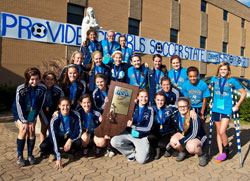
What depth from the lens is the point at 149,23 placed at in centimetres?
1709

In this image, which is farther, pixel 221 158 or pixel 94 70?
pixel 94 70

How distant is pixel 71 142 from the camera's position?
3863 mm

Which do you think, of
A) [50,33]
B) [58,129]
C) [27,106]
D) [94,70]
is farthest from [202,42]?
[27,106]

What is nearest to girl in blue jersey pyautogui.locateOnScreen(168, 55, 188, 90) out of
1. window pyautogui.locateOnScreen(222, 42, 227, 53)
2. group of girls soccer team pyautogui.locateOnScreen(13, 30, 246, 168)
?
group of girls soccer team pyautogui.locateOnScreen(13, 30, 246, 168)

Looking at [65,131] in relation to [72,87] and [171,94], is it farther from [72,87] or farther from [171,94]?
[171,94]

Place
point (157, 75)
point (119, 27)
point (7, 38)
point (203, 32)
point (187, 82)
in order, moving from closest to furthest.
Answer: point (187, 82), point (157, 75), point (7, 38), point (119, 27), point (203, 32)

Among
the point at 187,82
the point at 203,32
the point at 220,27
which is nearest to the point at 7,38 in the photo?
the point at 187,82

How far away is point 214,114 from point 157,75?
1497mm

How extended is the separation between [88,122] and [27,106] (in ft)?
3.74

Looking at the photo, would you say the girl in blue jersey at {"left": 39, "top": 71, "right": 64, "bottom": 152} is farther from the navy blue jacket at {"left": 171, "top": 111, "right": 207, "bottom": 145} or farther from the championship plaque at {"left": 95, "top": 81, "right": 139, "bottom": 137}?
the navy blue jacket at {"left": 171, "top": 111, "right": 207, "bottom": 145}

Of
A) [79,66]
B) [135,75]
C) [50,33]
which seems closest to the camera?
[79,66]

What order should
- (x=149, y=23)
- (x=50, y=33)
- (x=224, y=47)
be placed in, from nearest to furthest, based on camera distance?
(x=50, y=33) → (x=149, y=23) → (x=224, y=47)

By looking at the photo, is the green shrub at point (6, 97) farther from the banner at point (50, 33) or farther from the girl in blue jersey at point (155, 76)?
the girl in blue jersey at point (155, 76)

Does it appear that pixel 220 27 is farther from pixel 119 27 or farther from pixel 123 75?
pixel 123 75
